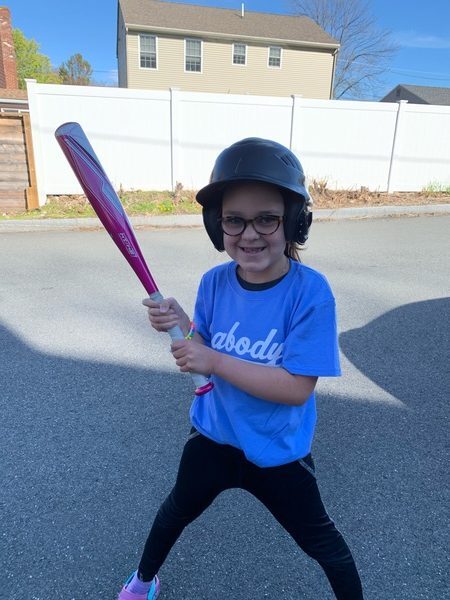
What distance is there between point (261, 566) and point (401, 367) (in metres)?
2.09

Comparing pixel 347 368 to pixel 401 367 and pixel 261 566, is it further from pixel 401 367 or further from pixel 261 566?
pixel 261 566

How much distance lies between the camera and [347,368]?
3.52 m

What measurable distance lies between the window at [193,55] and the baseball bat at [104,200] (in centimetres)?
2301

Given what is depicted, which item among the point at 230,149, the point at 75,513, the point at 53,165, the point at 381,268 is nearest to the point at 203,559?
the point at 75,513

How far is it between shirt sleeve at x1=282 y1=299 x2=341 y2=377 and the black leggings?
1.04ft

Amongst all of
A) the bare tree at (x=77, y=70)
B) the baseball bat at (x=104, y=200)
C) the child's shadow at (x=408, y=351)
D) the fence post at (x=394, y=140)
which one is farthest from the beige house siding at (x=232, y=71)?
the bare tree at (x=77, y=70)

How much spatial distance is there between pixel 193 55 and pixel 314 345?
2387cm

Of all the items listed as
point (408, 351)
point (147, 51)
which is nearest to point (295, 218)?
point (408, 351)

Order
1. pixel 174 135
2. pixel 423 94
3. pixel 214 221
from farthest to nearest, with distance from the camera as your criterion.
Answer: pixel 423 94 → pixel 174 135 → pixel 214 221

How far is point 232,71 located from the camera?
883 inches

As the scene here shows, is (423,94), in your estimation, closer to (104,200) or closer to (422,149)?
(422,149)

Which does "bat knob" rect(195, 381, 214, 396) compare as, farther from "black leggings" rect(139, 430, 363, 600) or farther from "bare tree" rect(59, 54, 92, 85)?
"bare tree" rect(59, 54, 92, 85)

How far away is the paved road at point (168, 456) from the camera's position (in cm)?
183

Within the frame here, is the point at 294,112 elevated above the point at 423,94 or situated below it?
below
